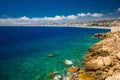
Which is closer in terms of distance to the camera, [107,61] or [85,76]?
[85,76]

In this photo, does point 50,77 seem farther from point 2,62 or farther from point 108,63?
point 2,62

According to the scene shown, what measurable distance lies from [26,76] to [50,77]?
4286 mm

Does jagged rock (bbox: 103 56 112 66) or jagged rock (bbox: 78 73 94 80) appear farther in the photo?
jagged rock (bbox: 103 56 112 66)

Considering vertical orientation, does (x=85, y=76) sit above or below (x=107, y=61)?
below

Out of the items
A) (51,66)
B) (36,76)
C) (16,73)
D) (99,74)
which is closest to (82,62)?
(51,66)

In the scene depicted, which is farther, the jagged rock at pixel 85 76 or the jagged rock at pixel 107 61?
the jagged rock at pixel 107 61

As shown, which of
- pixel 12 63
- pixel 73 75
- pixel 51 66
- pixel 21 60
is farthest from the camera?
pixel 21 60

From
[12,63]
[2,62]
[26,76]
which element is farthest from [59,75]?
[2,62]

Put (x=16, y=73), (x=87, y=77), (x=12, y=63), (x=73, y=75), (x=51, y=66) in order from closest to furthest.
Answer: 1. (x=87, y=77)
2. (x=73, y=75)
3. (x=16, y=73)
4. (x=51, y=66)
5. (x=12, y=63)

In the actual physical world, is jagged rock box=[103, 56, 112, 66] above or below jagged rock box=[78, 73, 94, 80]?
above

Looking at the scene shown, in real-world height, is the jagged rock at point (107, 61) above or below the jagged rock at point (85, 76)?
above

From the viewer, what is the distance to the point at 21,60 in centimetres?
3888

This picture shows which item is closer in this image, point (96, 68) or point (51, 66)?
point (96, 68)

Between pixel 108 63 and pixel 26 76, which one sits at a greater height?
pixel 108 63
